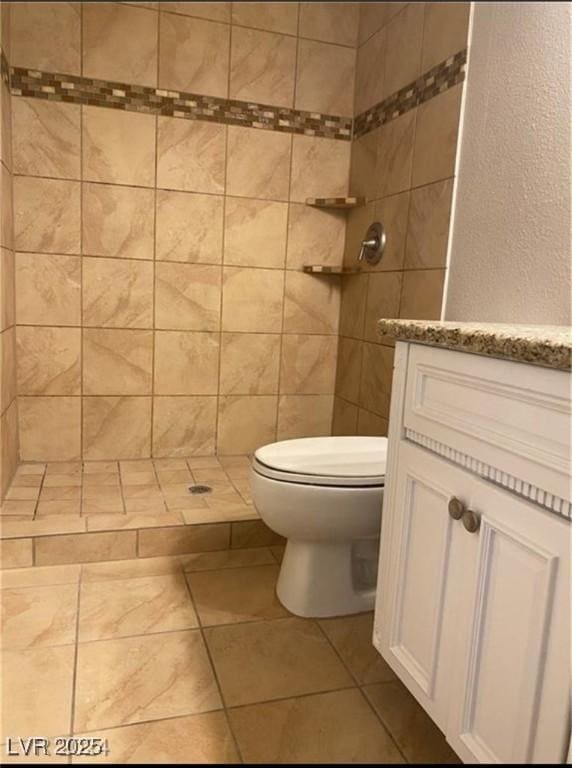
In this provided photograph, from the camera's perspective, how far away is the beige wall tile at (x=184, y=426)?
2.42 m

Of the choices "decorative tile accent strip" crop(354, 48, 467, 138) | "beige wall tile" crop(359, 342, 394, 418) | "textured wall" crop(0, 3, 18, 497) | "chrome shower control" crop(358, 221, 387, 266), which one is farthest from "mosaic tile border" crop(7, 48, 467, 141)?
"beige wall tile" crop(359, 342, 394, 418)

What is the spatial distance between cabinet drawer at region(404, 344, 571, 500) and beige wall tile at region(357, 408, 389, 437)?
1093 mm

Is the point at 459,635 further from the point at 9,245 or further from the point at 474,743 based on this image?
the point at 9,245

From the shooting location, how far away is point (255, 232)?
2410mm

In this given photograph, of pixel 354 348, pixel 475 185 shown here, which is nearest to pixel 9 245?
pixel 354 348

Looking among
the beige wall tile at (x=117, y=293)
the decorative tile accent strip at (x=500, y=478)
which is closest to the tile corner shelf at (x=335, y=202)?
the beige wall tile at (x=117, y=293)

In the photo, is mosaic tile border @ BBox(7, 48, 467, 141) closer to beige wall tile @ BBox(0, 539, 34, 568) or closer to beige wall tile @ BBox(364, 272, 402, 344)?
beige wall tile @ BBox(364, 272, 402, 344)

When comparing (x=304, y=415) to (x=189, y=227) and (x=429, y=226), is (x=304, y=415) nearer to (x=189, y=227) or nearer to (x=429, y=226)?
(x=189, y=227)

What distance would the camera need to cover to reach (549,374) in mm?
741

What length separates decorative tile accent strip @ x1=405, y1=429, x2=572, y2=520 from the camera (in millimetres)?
736

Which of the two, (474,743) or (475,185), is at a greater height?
(475,185)

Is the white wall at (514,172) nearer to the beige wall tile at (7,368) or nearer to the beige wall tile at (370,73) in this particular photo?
the beige wall tile at (370,73)

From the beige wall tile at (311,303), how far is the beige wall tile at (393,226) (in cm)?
36

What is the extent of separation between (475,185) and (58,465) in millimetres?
1805
